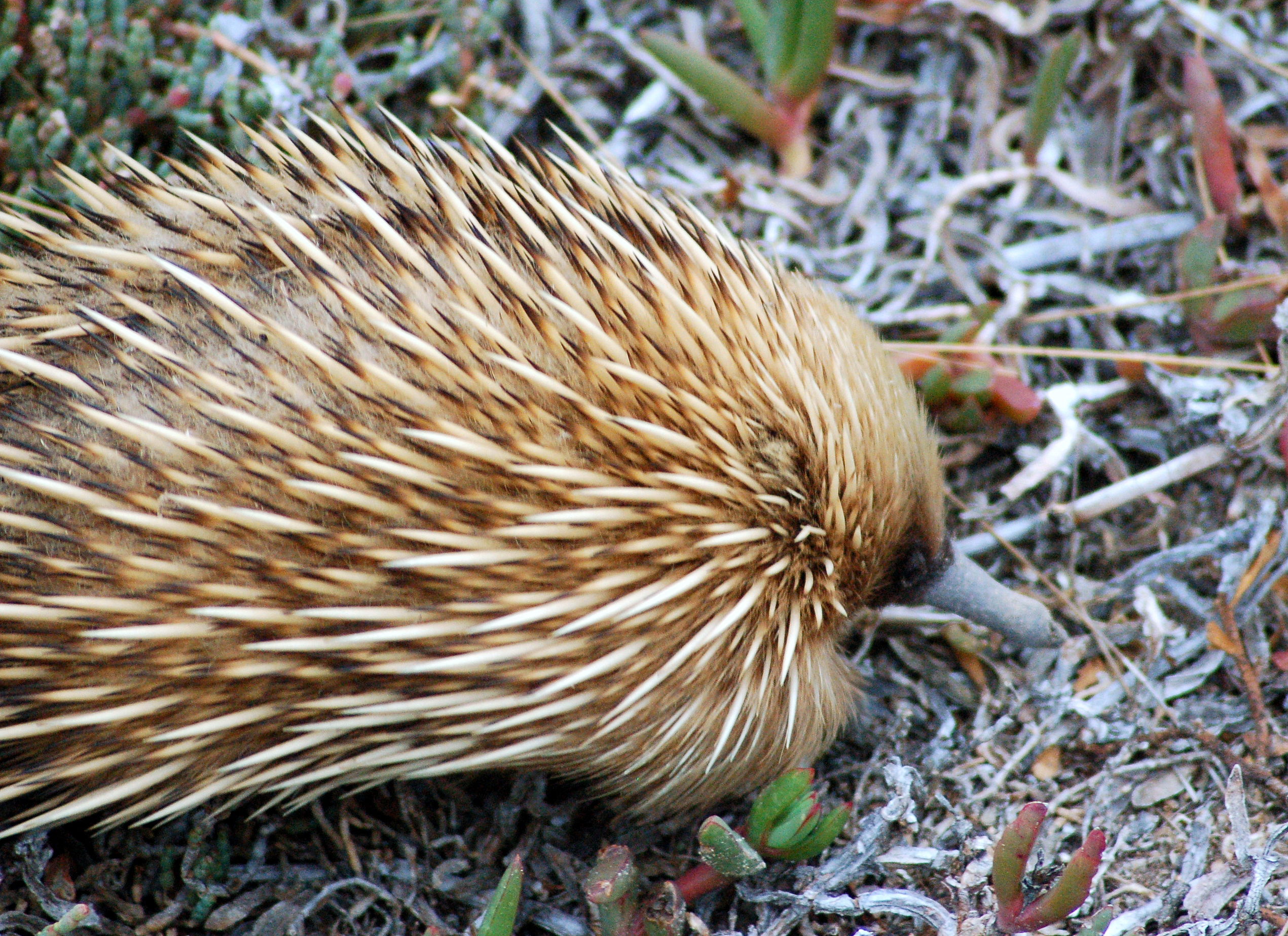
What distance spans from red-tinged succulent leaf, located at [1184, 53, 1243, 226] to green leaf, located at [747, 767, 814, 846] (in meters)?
1.40

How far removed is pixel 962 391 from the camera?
6.95ft

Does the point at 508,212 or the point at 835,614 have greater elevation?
the point at 508,212

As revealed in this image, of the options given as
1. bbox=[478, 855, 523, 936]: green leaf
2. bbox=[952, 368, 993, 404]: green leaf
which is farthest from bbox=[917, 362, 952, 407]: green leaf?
bbox=[478, 855, 523, 936]: green leaf

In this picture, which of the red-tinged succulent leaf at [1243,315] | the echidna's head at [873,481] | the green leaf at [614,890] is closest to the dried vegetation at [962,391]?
the red-tinged succulent leaf at [1243,315]

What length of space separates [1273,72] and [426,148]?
1677 millimetres

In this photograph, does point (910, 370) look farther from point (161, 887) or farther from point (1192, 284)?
point (161, 887)

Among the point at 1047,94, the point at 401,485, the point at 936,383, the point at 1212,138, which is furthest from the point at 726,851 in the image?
the point at 1212,138

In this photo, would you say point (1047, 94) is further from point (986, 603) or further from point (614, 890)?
point (614, 890)

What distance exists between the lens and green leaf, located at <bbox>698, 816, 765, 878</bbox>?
1487mm

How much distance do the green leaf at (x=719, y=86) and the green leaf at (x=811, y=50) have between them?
0.22ft

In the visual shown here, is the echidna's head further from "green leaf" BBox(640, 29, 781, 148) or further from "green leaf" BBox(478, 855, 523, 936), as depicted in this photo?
"green leaf" BBox(640, 29, 781, 148)

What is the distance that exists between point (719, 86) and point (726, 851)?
1.41 metres

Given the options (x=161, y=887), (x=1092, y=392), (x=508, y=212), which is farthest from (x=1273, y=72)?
(x=161, y=887)

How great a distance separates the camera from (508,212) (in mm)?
1527
